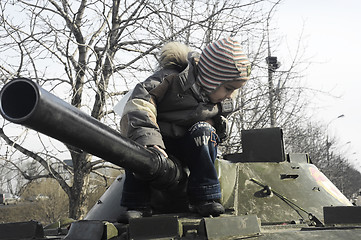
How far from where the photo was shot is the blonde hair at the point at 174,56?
4101 mm

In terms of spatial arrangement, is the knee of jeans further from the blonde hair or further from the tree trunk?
the tree trunk

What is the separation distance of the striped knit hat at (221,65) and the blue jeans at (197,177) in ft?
1.13

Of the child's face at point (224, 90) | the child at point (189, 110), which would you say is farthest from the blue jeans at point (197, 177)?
the child's face at point (224, 90)

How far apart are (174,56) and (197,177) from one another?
3.39 feet

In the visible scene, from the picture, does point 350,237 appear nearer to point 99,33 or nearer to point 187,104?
point 187,104

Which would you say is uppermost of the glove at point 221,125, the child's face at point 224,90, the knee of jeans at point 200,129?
the child's face at point 224,90

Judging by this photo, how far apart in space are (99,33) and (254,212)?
7529 millimetres

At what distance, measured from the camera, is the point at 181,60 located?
4113 mm

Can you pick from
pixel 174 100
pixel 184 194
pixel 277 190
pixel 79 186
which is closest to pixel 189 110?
pixel 174 100

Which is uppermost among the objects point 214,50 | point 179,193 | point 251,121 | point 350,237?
point 251,121

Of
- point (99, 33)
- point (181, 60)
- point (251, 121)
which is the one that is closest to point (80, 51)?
point (99, 33)

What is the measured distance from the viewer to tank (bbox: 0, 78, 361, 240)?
205cm

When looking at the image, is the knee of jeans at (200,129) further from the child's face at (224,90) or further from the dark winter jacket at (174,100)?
the child's face at (224,90)

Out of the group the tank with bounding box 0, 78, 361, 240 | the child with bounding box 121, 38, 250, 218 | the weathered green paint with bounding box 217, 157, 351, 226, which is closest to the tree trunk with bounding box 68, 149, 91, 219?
the tank with bounding box 0, 78, 361, 240
